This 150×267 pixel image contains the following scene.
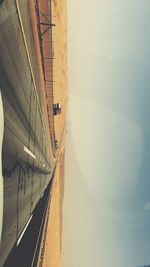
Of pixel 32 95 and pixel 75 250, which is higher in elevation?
pixel 32 95

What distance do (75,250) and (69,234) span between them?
10029mm

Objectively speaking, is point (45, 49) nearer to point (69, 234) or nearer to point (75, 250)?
point (69, 234)

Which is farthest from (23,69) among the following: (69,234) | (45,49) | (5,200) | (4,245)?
(69,234)

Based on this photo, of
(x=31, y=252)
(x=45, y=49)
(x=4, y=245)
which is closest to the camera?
(x=4, y=245)

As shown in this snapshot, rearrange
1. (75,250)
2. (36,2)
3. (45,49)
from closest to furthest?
(36,2) < (45,49) < (75,250)

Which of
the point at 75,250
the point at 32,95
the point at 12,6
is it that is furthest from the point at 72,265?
the point at 12,6

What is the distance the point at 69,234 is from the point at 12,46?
82347 mm

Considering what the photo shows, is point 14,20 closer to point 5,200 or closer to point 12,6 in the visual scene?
point 12,6

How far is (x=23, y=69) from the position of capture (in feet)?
42.7

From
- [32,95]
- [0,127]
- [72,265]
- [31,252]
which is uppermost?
[32,95]

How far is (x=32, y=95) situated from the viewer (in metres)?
15.6

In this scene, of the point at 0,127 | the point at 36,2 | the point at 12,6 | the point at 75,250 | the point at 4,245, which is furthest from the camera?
the point at 75,250

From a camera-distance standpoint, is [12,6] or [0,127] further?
[12,6]

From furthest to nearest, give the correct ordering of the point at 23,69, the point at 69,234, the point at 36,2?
1. the point at 69,234
2. the point at 36,2
3. the point at 23,69
